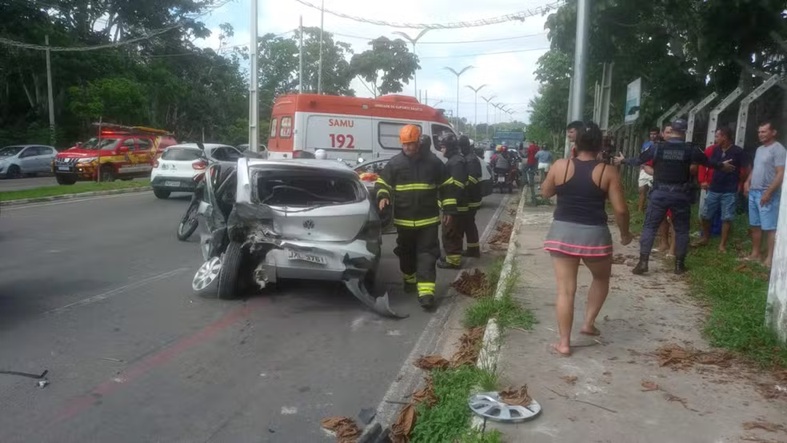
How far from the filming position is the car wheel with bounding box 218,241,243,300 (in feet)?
21.6

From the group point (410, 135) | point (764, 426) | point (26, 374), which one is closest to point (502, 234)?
point (410, 135)

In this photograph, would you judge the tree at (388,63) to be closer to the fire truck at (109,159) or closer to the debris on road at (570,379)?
the fire truck at (109,159)

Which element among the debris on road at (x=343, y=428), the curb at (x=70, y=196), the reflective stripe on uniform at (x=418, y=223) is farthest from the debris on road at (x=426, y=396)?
the curb at (x=70, y=196)

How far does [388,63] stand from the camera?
4406 cm

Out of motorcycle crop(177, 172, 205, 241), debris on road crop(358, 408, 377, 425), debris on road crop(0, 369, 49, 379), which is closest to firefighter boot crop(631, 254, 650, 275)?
debris on road crop(358, 408, 377, 425)

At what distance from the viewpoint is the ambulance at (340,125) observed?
1555cm

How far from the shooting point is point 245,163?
6934 mm

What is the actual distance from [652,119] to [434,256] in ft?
36.9

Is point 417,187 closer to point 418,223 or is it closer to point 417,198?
point 417,198

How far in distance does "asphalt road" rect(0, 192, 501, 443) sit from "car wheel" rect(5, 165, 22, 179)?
67.4 feet

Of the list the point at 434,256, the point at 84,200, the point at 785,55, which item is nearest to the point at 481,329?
the point at 434,256

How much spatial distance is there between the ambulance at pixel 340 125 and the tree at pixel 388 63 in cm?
2735

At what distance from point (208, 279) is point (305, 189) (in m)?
1.45

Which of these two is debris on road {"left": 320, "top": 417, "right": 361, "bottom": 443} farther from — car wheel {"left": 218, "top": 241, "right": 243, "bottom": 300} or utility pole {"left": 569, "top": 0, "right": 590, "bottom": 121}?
utility pole {"left": 569, "top": 0, "right": 590, "bottom": 121}
